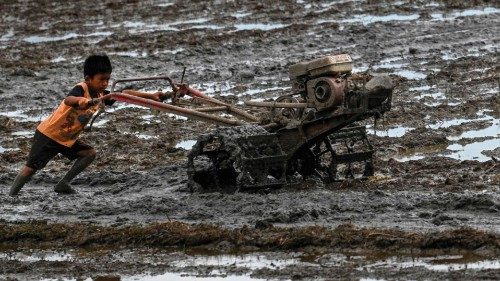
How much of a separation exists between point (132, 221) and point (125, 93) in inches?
57.1

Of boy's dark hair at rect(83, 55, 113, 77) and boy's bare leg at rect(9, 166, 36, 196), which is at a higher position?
boy's dark hair at rect(83, 55, 113, 77)

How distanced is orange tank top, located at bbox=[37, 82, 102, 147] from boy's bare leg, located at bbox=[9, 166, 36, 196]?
44 cm

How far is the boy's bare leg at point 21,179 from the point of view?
12047 millimetres

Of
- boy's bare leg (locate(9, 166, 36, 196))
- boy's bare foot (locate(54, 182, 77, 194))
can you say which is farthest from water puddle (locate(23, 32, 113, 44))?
boy's bare leg (locate(9, 166, 36, 196))

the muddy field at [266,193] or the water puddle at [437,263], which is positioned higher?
the water puddle at [437,263]

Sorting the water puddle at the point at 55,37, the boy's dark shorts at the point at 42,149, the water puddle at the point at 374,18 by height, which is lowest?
the water puddle at the point at 374,18

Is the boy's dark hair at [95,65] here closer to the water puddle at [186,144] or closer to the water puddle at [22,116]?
the water puddle at [186,144]

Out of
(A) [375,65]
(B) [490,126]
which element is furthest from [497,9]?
(B) [490,126]

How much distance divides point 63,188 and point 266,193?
226cm

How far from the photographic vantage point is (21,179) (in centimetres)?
1210

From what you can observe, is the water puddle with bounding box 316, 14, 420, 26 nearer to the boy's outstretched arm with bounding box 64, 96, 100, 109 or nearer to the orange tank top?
the orange tank top

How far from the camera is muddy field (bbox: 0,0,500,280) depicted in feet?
30.2

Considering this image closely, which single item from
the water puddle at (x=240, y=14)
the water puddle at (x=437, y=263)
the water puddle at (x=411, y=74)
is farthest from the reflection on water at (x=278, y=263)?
the water puddle at (x=240, y=14)

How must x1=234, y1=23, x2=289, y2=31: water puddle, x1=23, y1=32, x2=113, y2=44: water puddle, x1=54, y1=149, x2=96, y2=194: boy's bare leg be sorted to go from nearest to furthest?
x1=54, y1=149, x2=96, y2=194: boy's bare leg → x1=234, y1=23, x2=289, y2=31: water puddle → x1=23, y1=32, x2=113, y2=44: water puddle
